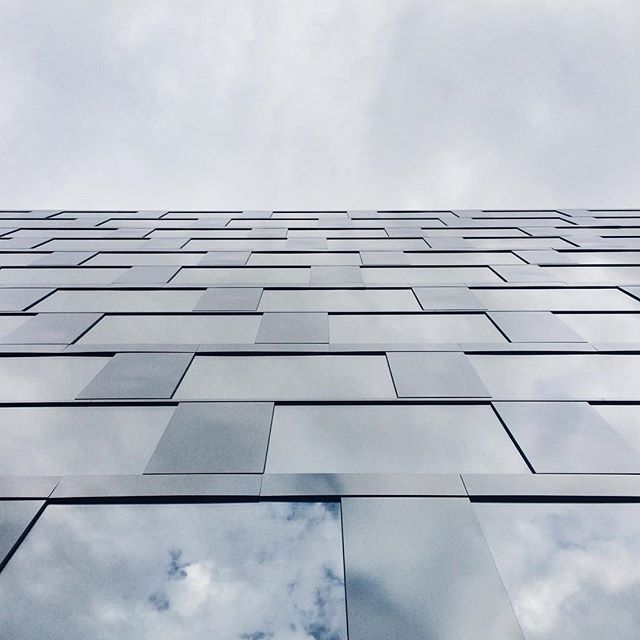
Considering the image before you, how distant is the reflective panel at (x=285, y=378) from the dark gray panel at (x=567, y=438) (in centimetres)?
191

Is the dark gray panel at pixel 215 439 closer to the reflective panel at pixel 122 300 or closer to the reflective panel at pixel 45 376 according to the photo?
the reflective panel at pixel 45 376

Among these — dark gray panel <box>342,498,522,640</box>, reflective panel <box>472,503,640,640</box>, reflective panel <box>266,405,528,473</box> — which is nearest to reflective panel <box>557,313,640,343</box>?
reflective panel <box>266,405,528,473</box>

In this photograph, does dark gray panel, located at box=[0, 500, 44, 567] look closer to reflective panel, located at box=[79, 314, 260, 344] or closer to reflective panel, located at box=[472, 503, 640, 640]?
reflective panel, located at box=[79, 314, 260, 344]

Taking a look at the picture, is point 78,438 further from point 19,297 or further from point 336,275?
point 336,275

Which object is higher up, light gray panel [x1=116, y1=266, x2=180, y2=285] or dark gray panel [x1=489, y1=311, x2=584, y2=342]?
light gray panel [x1=116, y1=266, x2=180, y2=285]

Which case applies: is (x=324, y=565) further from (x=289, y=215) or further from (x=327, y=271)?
(x=289, y=215)

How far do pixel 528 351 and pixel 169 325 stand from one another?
7254mm

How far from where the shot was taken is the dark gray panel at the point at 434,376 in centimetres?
668

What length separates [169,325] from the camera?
8852mm

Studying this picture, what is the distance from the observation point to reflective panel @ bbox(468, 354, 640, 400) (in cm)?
665

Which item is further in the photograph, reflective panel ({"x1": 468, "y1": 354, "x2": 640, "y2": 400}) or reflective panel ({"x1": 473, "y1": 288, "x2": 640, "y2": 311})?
reflective panel ({"x1": 473, "y1": 288, "x2": 640, "y2": 311})

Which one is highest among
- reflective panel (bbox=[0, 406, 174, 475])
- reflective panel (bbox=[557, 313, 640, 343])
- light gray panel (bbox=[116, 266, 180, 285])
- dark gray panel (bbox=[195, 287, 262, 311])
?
light gray panel (bbox=[116, 266, 180, 285])

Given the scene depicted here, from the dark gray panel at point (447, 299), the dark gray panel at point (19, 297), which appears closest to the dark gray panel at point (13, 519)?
the dark gray panel at point (19, 297)

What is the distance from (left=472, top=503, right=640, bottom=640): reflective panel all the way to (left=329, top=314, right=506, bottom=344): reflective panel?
13.2 ft
